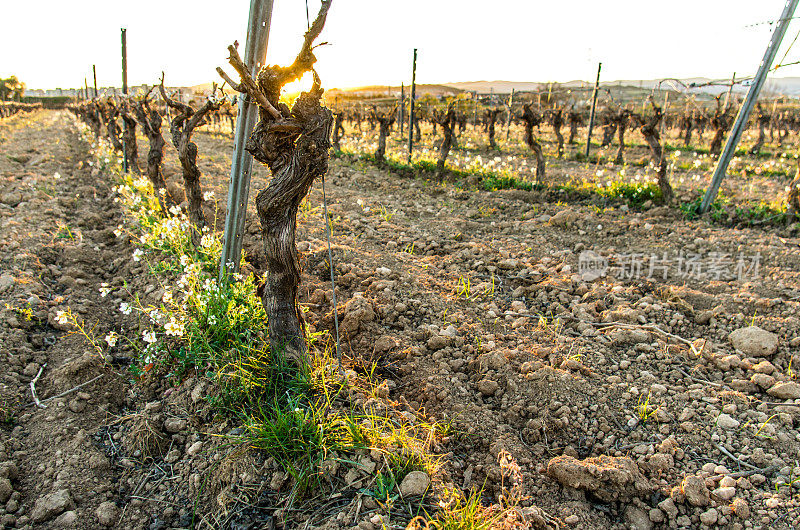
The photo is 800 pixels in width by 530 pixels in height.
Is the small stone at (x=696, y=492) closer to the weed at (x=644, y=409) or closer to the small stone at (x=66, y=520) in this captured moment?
the weed at (x=644, y=409)

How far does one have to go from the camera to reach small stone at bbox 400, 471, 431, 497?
6.84 ft

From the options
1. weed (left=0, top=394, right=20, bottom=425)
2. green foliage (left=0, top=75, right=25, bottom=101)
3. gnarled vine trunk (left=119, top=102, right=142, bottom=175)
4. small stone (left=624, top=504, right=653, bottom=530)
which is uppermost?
green foliage (left=0, top=75, right=25, bottom=101)

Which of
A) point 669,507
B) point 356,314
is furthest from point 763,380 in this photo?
point 356,314

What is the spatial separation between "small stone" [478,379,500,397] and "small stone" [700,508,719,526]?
131 centimetres

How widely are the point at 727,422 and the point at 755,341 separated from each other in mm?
1206

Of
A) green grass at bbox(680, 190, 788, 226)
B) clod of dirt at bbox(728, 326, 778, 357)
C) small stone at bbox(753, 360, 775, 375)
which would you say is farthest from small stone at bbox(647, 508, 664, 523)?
green grass at bbox(680, 190, 788, 226)

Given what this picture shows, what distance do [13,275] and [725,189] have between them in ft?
39.1

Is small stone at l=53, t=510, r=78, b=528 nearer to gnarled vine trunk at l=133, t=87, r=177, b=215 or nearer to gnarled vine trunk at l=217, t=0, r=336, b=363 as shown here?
gnarled vine trunk at l=217, t=0, r=336, b=363

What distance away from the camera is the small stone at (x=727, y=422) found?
2803mm

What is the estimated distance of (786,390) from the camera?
303 centimetres

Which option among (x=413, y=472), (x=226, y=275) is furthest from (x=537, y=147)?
(x=413, y=472)

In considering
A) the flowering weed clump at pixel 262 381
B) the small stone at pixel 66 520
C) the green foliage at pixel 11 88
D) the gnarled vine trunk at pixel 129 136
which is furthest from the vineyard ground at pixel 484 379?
the green foliage at pixel 11 88

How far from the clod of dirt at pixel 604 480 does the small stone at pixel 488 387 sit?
28.3 inches

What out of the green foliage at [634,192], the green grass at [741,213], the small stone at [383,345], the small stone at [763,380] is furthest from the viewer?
the green foliage at [634,192]
